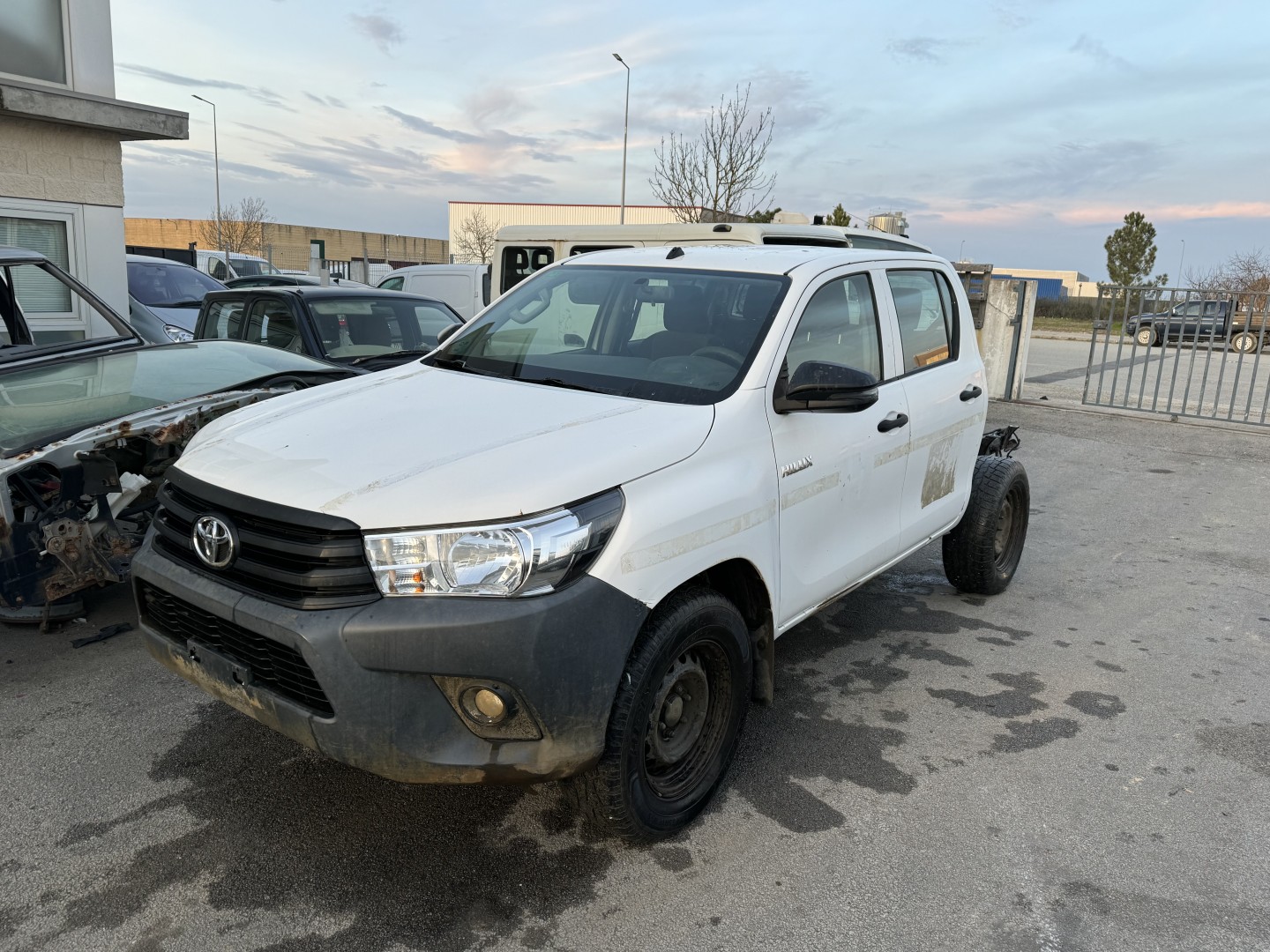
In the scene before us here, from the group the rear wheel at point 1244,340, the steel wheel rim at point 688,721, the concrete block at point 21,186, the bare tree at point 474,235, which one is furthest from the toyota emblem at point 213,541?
the bare tree at point 474,235

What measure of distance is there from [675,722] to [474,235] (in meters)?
63.1

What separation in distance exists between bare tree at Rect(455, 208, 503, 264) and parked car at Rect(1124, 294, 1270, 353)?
47.1 meters

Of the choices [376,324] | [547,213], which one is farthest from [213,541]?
[547,213]

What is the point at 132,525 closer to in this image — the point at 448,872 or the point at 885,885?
the point at 448,872

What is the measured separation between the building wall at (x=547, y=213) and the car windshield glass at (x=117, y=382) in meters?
46.5

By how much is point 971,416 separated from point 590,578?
301 centimetres

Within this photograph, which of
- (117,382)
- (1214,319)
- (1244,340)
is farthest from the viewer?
(1214,319)

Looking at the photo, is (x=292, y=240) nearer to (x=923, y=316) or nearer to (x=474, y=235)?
(x=474, y=235)

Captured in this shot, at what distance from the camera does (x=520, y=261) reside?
10445 mm

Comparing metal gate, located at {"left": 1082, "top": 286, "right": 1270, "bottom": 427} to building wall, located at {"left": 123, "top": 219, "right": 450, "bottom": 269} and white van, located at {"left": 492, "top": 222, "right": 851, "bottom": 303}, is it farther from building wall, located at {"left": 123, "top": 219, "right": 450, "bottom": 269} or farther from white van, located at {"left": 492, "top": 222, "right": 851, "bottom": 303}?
building wall, located at {"left": 123, "top": 219, "right": 450, "bottom": 269}

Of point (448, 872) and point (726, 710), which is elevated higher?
point (726, 710)

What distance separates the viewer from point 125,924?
2557 millimetres

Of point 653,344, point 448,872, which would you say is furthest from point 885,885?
point 653,344

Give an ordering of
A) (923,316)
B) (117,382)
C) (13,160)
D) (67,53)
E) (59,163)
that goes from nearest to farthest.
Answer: (923,316) → (117,382) → (13,160) → (59,163) → (67,53)
